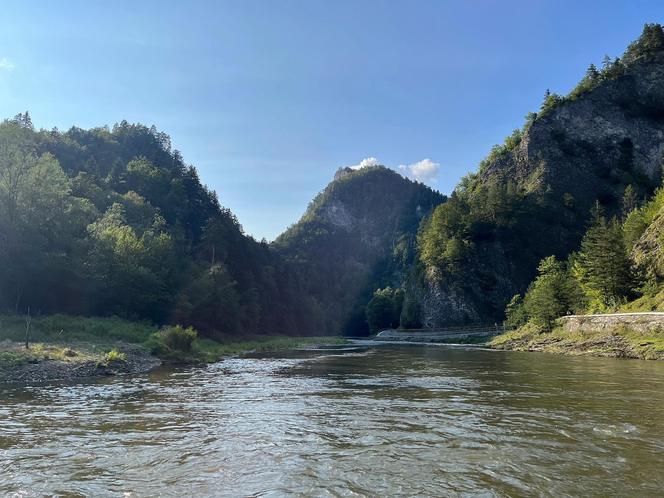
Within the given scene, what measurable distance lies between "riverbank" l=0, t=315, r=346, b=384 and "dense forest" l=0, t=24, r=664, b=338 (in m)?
7.93

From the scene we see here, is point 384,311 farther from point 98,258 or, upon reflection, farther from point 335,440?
point 335,440

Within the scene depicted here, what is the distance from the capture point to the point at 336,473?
1050 cm

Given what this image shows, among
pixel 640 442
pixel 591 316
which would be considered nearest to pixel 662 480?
pixel 640 442

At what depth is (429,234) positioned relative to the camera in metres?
142

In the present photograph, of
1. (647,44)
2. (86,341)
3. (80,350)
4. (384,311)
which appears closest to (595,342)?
(80,350)

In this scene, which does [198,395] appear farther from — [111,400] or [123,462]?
[123,462]

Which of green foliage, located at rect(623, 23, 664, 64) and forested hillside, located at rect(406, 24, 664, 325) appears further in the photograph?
green foliage, located at rect(623, 23, 664, 64)

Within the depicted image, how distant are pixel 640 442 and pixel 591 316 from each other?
48998 millimetres

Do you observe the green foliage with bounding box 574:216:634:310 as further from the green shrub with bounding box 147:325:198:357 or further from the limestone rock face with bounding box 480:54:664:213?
the limestone rock face with bounding box 480:54:664:213

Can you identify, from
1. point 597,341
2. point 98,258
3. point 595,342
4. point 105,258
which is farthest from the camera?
point 105,258

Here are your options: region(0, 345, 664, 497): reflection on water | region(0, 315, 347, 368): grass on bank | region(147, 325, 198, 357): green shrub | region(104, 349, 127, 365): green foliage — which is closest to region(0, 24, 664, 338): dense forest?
region(0, 315, 347, 368): grass on bank

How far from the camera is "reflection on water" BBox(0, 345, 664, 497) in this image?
968 cm

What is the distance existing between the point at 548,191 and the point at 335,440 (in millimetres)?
139958

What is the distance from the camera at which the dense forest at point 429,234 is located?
59.2 m
